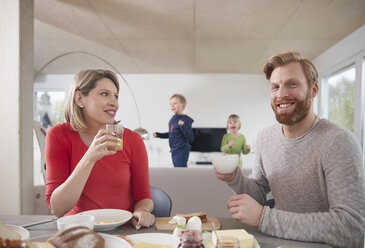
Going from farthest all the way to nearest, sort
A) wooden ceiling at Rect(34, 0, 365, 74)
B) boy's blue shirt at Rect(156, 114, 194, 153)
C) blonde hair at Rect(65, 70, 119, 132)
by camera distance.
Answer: boy's blue shirt at Rect(156, 114, 194, 153)
wooden ceiling at Rect(34, 0, 365, 74)
blonde hair at Rect(65, 70, 119, 132)

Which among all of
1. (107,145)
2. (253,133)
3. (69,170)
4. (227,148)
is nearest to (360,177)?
(107,145)

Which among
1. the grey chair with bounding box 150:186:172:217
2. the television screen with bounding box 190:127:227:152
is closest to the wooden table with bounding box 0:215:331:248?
the grey chair with bounding box 150:186:172:217

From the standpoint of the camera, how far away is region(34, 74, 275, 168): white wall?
6.38m

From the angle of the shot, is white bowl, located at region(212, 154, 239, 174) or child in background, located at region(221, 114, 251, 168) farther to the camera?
child in background, located at region(221, 114, 251, 168)

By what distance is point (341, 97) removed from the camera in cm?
436

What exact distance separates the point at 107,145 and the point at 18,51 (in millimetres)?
1963

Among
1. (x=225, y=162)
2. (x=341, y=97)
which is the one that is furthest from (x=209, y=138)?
(x=225, y=162)

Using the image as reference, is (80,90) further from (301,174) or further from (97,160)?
(301,174)

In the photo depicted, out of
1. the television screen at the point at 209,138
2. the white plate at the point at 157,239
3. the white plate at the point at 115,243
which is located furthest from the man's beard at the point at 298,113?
the television screen at the point at 209,138

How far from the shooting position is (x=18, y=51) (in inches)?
95.6

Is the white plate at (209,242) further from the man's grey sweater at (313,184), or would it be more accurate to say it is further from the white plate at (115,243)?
the white plate at (115,243)

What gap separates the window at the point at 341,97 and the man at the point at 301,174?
330 centimetres

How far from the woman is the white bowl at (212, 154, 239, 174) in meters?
0.42

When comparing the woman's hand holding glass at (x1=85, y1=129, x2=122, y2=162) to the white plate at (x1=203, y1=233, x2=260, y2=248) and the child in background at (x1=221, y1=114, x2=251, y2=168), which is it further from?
the child in background at (x1=221, y1=114, x2=251, y2=168)
